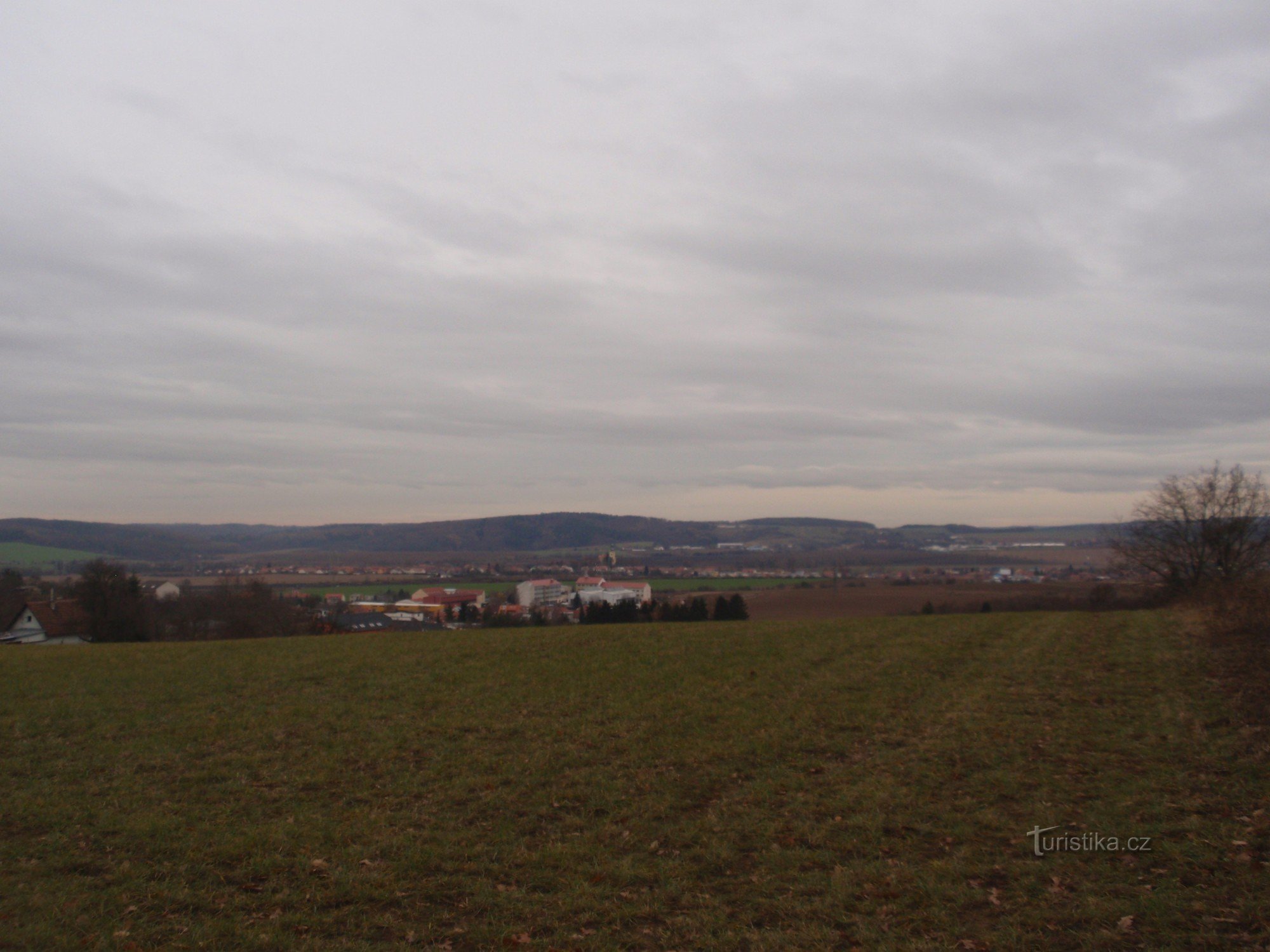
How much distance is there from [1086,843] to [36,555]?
117600 mm

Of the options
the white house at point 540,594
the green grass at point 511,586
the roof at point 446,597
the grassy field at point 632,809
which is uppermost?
the grassy field at point 632,809

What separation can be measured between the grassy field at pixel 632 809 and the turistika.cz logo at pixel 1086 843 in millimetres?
101

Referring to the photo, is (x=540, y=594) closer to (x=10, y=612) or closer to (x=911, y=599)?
(x=911, y=599)

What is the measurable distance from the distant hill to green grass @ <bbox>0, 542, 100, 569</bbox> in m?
14.6

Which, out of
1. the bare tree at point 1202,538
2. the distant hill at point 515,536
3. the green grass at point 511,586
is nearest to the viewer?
the bare tree at point 1202,538

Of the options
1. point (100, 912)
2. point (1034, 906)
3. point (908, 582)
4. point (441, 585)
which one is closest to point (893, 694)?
point (1034, 906)

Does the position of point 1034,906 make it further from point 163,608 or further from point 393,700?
point 163,608

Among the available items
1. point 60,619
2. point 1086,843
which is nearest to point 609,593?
point 60,619

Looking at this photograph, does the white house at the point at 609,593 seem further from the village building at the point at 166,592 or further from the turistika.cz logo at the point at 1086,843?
the turistika.cz logo at the point at 1086,843

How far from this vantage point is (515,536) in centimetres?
13800

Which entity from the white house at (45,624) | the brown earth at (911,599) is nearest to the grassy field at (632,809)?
the brown earth at (911,599)

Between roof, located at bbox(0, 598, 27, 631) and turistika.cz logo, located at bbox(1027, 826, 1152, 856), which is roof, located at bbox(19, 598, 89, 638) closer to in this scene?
roof, located at bbox(0, 598, 27, 631)

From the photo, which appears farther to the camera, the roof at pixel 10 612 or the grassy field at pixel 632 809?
the roof at pixel 10 612

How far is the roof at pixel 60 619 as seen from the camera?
3628cm
